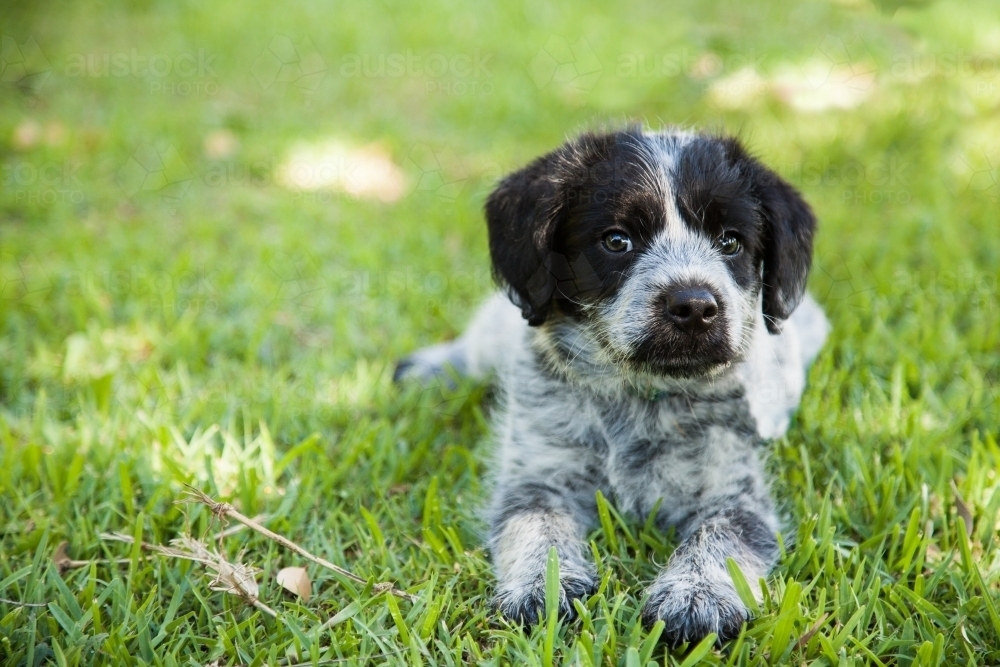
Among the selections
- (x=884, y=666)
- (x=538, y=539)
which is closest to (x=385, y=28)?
(x=538, y=539)

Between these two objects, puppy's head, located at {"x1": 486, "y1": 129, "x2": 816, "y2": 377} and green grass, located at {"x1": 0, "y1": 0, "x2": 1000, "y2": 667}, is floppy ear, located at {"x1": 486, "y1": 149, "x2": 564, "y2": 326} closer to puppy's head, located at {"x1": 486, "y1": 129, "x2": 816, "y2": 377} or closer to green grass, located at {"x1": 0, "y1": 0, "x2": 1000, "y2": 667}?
puppy's head, located at {"x1": 486, "y1": 129, "x2": 816, "y2": 377}

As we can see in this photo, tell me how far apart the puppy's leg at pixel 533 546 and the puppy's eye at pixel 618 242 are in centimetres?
80

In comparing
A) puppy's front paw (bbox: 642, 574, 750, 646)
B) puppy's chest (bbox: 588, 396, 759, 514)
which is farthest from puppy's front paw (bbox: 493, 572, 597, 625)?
puppy's chest (bbox: 588, 396, 759, 514)

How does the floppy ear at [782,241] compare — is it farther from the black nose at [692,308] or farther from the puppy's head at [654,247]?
the black nose at [692,308]

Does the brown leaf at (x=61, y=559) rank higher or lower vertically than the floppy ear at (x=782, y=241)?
lower

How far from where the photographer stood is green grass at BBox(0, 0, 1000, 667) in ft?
7.22

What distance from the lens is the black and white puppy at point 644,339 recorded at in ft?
7.76

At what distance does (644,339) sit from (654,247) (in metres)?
0.31

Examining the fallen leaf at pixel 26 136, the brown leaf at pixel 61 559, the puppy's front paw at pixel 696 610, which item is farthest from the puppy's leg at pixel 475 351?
the fallen leaf at pixel 26 136

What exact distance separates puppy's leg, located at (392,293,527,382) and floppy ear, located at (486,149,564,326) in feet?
2.11

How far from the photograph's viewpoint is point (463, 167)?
581 cm

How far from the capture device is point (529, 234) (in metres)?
2.56

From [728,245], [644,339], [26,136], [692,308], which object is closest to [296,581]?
[644,339]

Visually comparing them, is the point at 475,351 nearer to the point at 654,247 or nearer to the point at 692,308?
the point at 654,247
